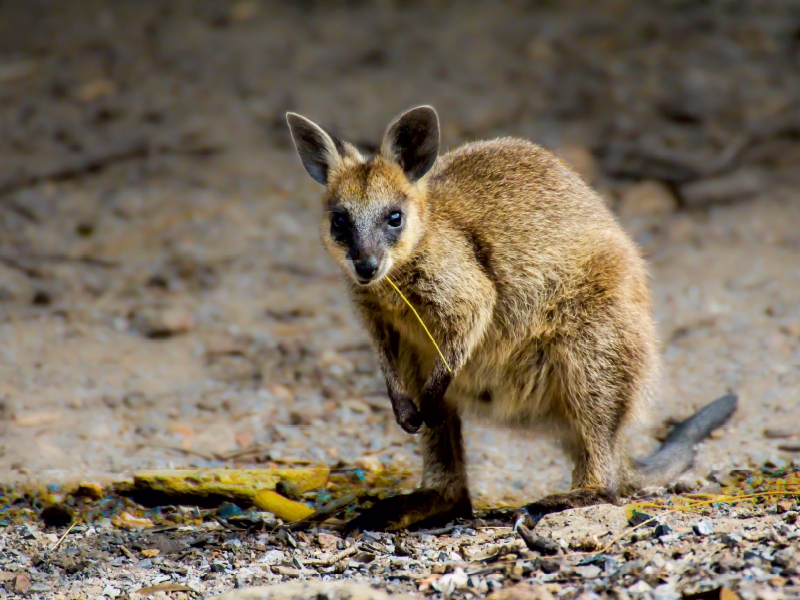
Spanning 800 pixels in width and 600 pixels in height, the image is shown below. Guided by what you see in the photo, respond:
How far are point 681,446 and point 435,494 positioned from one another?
141cm

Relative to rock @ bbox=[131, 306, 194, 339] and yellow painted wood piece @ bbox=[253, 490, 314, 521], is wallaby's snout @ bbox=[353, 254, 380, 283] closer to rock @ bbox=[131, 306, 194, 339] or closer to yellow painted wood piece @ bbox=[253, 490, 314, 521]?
yellow painted wood piece @ bbox=[253, 490, 314, 521]

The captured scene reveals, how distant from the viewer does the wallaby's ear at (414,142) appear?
15.8 feet

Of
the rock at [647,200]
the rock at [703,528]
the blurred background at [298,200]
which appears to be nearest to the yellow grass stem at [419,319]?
the blurred background at [298,200]

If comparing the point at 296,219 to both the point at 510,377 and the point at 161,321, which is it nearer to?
the point at 161,321

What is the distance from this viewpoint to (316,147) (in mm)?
4965

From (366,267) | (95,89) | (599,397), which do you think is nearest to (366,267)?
(366,267)

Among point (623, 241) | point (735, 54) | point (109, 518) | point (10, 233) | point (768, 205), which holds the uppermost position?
point (735, 54)

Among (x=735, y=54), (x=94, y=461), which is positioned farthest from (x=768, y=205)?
(x=94, y=461)

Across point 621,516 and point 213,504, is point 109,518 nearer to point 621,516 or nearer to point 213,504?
point 213,504

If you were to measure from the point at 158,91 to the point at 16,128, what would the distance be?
155cm

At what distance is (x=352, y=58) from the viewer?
36.4 feet

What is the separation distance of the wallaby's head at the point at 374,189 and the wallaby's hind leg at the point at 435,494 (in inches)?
39.0

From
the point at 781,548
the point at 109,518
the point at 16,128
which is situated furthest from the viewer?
the point at 16,128

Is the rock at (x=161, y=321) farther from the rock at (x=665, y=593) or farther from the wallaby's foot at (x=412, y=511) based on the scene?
the rock at (x=665, y=593)
